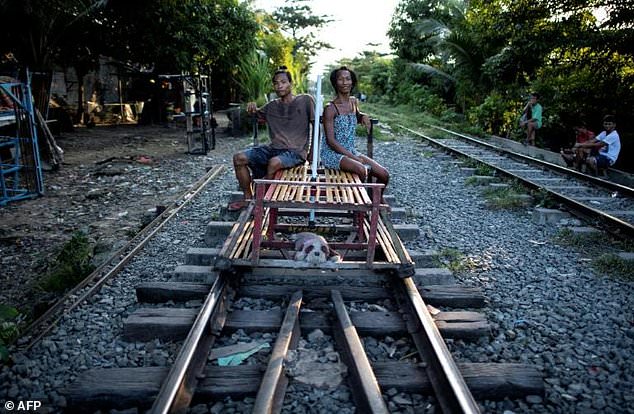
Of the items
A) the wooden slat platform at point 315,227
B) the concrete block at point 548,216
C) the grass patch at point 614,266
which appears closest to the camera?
the wooden slat platform at point 315,227

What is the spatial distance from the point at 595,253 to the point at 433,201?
2.39 meters

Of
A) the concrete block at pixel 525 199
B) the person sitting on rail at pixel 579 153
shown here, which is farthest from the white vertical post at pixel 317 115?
the person sitting on rail at pixel 579 153

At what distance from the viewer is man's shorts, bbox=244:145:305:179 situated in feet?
15.8

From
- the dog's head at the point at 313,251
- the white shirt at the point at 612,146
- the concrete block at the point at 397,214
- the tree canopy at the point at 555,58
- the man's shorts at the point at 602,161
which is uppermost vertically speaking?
the tree canopy at the point at 555,58

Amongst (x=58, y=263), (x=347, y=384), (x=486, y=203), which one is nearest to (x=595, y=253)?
(x=486, y=203)

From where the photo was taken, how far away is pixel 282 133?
4.96 m

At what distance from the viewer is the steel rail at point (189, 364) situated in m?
2.20

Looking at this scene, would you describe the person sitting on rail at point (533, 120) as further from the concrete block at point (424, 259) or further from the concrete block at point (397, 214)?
the concrete block at point (424, 259)

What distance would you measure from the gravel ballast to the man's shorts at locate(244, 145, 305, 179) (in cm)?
91

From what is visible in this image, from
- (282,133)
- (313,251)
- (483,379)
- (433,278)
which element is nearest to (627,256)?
(433,278)

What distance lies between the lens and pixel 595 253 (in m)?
4.89

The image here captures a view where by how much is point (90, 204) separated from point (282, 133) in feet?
12.3

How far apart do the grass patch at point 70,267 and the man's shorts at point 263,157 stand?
183 centimetres

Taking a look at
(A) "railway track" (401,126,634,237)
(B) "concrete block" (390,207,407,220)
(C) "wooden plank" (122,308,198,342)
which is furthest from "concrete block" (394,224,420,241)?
(C) "wooden plank" (122,308,198,342)
